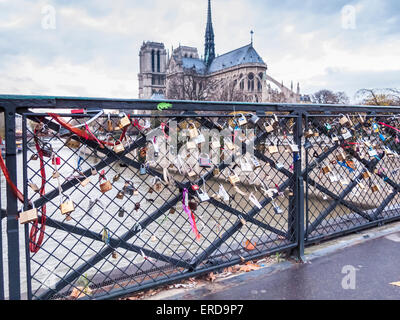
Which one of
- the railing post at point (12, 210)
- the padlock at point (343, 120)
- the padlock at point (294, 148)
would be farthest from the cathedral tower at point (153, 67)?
the railing post at point (12, 210)

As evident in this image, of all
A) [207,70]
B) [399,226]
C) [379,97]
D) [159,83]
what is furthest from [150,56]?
[399,226]

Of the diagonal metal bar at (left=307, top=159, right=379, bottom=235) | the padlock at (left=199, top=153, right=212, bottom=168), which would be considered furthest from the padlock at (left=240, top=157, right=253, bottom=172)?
the diagonal metal bar at (left=307, top=159, right=379, bottom=235)

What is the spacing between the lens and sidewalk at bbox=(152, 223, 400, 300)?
265cm

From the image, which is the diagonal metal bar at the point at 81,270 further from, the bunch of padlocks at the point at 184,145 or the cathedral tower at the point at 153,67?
the cathedral tower at the point at 153,67

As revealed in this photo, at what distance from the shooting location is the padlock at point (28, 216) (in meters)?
2.05

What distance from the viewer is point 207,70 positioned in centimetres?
8575

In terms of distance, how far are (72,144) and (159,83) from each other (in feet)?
326

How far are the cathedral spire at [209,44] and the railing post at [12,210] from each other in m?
87.8

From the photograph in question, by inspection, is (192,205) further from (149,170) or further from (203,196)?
(149,170)

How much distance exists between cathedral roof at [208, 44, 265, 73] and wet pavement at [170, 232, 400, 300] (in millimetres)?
69867

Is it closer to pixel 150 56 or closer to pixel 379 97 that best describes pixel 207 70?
pixel 150 56

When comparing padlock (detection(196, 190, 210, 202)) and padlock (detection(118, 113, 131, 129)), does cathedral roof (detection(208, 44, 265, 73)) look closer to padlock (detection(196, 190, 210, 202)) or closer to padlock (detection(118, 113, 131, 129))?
padlock (detection(196, 190, 210, 202))
